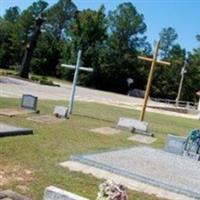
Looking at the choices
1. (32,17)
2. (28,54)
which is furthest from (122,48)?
(28,54)

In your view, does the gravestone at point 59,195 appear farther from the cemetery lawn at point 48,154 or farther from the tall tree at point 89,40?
the tall tree at point 89,40

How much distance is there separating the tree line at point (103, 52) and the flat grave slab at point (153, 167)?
5907 centimetres

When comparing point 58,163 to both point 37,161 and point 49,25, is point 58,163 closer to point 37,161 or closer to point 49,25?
point 37,161

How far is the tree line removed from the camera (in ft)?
249

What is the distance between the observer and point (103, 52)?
254 ft

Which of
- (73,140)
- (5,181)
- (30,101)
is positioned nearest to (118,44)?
(30,101)

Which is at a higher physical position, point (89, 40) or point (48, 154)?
point (89, 40)

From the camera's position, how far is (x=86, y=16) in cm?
7581

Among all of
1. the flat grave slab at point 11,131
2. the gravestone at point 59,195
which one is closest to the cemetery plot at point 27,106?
the flat grave slab at point 11,131

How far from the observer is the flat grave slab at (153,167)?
9570 millimetres

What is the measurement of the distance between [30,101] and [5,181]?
37.2 ft

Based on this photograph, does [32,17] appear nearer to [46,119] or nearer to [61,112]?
[61,112]

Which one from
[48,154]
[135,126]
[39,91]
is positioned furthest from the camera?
[39,91]

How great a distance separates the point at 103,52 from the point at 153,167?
67.0 metres
